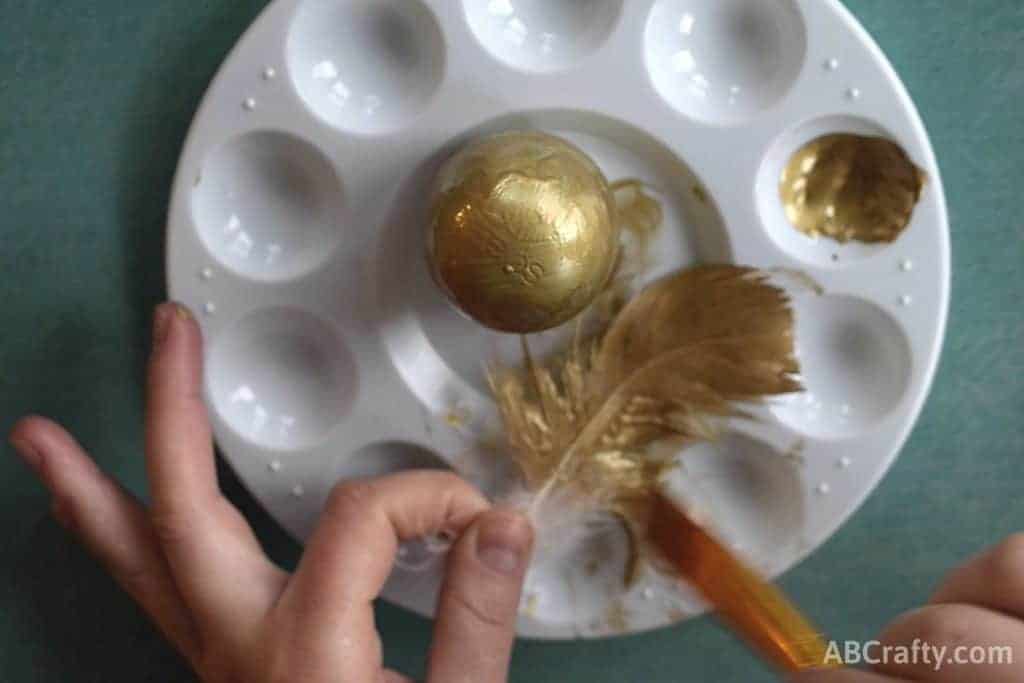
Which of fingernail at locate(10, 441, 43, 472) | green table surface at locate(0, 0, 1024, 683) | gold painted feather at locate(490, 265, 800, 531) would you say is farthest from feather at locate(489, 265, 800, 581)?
fingernail at locate(10, 441, 43, 472)

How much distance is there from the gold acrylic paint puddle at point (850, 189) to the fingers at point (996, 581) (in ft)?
0.55

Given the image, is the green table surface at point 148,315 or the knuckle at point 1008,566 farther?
the green table surface at point 148,315

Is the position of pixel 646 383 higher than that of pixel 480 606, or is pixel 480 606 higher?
pixel 646 383

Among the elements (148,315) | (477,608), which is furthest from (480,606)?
(148,315)

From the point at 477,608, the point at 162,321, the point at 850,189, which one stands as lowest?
the point at 477,608

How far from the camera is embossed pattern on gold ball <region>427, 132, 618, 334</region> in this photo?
421 millimetres

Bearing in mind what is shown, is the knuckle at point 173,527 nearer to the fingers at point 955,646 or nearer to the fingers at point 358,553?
the fingers at point 358,553

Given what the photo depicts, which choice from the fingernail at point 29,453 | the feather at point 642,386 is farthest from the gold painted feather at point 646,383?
the fingernail at point 29,453

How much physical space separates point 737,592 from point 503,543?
123 mm

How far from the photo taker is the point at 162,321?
511 millimetres

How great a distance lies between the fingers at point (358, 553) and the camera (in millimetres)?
443

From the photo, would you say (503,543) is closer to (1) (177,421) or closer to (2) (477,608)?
(2) (477,608)

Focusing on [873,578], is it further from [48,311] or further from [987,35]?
[48,311]

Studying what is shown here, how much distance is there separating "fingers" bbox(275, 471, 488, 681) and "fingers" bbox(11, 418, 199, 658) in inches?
3.7
